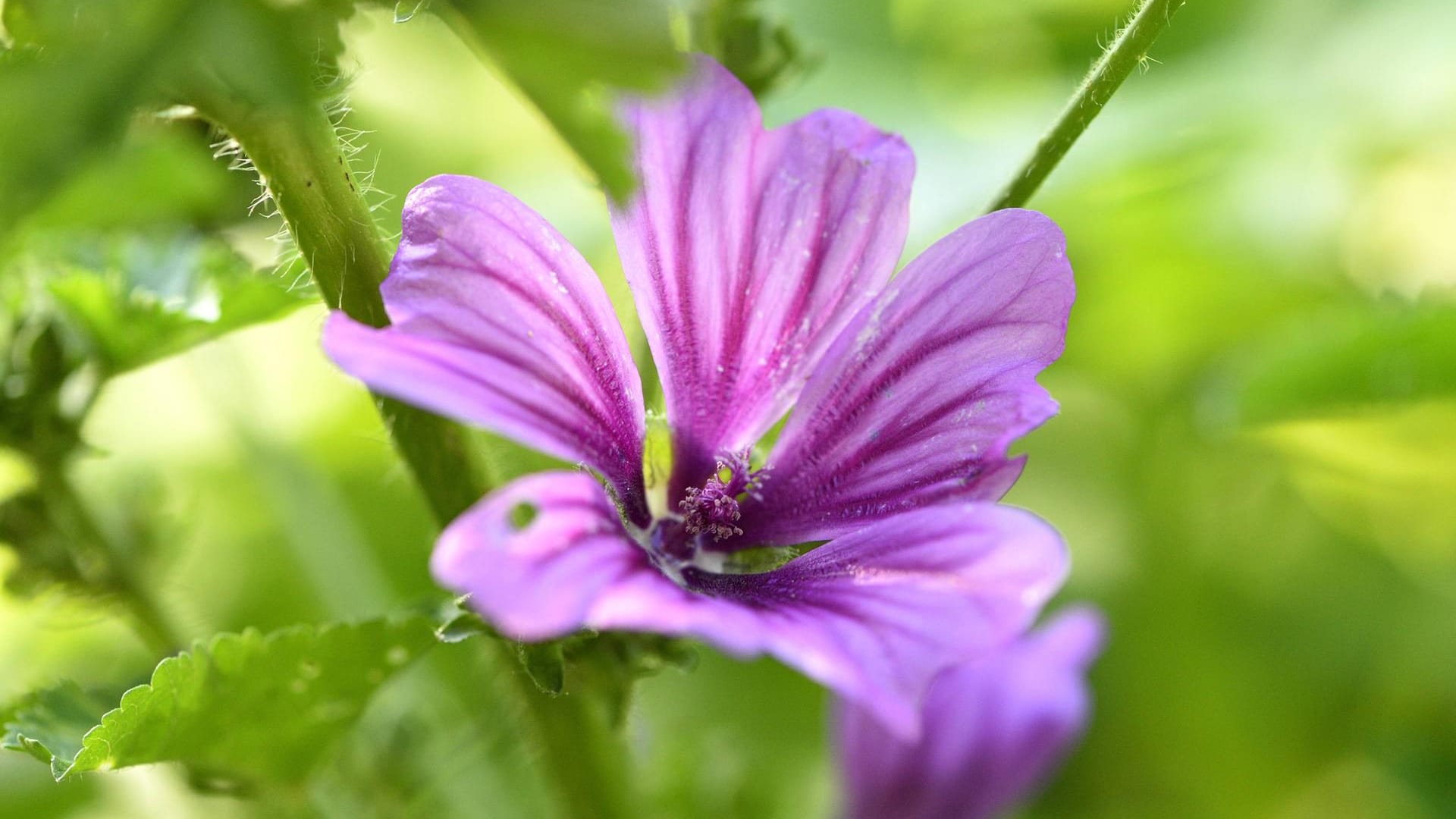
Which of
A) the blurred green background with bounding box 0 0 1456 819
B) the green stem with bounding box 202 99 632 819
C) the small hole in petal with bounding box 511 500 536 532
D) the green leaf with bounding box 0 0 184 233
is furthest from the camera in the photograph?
the blurred green background with bounding box 0 0 1456 819

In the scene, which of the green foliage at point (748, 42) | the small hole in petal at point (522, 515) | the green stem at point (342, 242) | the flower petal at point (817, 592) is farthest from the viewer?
the green foliage at point (748, 42)

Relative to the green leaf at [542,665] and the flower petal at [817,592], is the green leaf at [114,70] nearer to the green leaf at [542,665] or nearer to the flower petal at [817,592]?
the flower petal at [817,592]

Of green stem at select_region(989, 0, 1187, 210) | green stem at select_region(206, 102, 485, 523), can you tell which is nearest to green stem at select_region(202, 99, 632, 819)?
green stem at select_region(206, 102, 485, 523)

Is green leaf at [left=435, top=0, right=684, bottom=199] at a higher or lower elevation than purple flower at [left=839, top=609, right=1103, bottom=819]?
higher

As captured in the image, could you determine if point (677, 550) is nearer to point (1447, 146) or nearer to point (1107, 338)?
point (1107, 338)

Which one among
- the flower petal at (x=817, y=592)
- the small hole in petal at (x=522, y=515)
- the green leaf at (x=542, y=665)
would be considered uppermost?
the flower petal at (x=817, y=592)

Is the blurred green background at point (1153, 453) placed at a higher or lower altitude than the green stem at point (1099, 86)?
lower

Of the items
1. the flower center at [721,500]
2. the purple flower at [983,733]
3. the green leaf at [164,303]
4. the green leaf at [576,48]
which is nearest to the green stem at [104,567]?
the green leaf at [164,303]

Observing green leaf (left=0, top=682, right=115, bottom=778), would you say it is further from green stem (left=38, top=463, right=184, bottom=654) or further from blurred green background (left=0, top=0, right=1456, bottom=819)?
blurred green background (left=0, top=0, right=1456, bottom=819)

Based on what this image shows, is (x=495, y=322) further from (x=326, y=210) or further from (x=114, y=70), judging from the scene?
(x=114, y=70)
